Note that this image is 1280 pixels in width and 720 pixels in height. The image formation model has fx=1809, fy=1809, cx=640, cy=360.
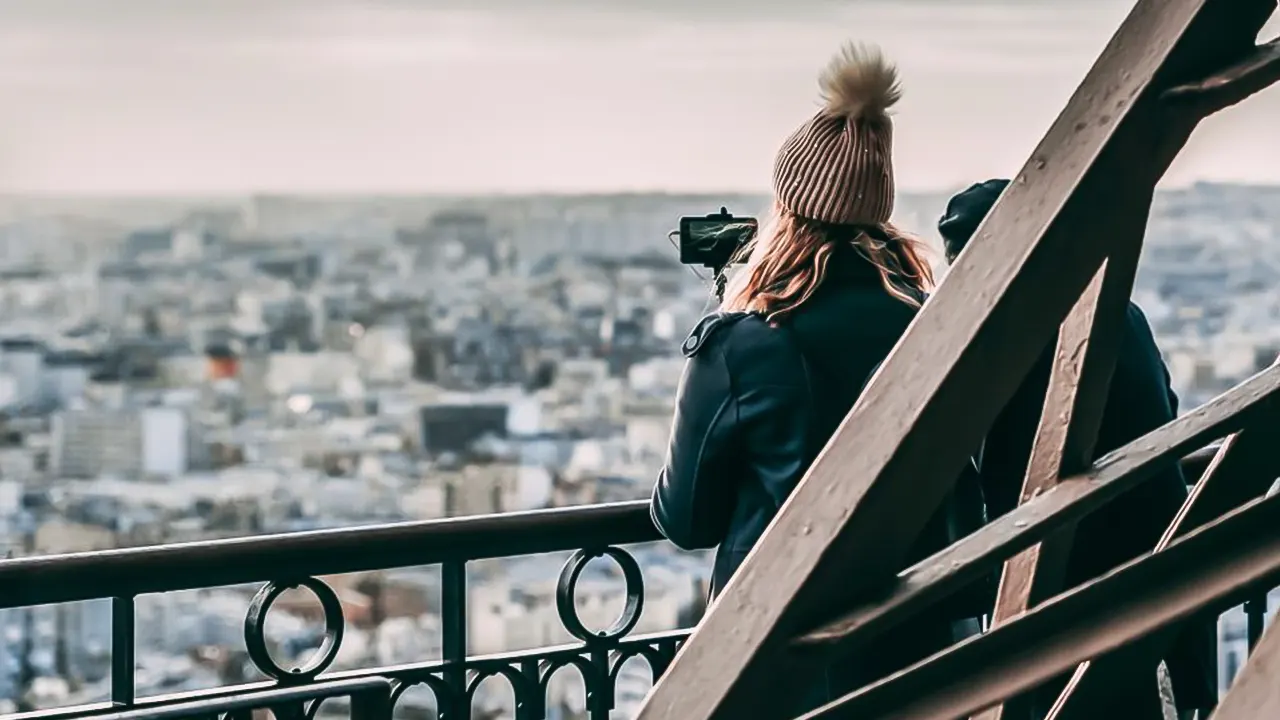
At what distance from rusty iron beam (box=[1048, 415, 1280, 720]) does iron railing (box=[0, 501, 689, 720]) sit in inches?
40.5

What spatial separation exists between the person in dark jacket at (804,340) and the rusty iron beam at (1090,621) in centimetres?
84

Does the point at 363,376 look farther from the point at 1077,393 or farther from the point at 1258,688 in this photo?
the point at 1258,688

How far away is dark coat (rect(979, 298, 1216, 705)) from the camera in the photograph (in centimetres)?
286

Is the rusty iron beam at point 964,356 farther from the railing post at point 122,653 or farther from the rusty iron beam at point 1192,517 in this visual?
the railing post at point 122,653

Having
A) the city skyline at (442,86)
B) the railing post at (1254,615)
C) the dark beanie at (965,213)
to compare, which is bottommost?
the railing post at (1254,615)

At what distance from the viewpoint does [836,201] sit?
8.91ft

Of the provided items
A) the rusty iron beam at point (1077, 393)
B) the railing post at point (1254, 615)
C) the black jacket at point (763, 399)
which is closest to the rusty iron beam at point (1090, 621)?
the rusty iron beam at point (1077, 393)

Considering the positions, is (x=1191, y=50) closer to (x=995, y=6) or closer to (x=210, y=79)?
(x=995, y=6)

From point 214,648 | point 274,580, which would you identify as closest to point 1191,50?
point 274,580

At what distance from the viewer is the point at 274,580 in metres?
2.86

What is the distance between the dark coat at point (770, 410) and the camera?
2.63m

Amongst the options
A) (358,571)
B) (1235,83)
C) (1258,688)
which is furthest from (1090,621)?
(358,571)

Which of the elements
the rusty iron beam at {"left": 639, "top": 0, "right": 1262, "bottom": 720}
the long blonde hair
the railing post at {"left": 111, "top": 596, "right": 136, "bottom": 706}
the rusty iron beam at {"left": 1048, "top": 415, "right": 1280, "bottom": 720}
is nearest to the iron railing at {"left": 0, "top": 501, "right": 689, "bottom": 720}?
the railing post at {"left": 111, "top": 596, "right": 136, "bottom": 706}

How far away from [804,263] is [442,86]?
9.35 metres
